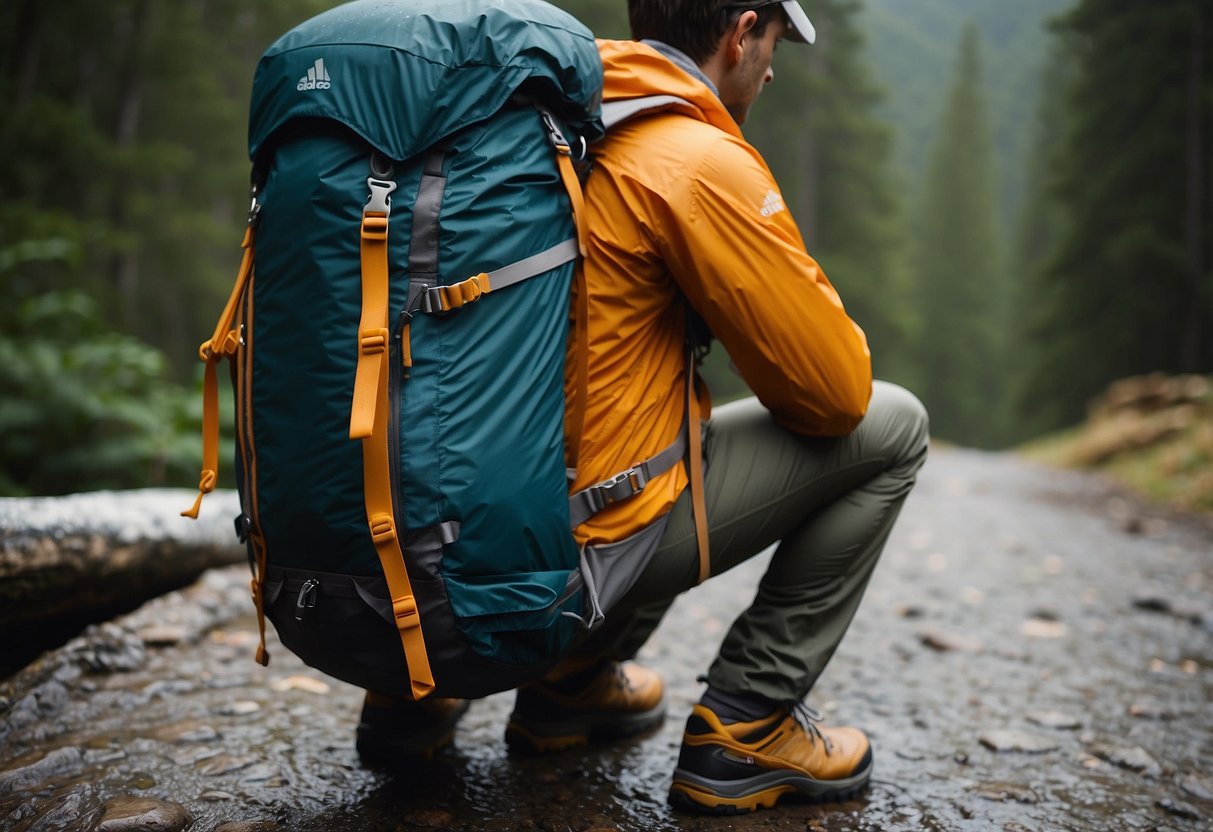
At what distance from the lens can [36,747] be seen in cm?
252

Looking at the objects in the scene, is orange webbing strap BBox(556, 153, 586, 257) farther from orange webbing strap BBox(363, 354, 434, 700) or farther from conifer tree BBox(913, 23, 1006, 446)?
conifer tree BBox(913, 23, 1006, 446)

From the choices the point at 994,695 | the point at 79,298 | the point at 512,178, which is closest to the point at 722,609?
the point at 994,695

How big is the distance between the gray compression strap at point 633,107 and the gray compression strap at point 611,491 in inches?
29.4

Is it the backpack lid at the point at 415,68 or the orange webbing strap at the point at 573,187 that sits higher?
the backpack lid at the point at 415,68

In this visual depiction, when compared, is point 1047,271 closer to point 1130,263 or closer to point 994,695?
point 1130,263

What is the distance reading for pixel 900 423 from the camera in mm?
2311

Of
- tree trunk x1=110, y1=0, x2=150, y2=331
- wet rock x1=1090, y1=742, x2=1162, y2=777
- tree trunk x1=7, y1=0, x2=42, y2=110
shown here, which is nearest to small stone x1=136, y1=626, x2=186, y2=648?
wet rock x1=1090, y1=742, x2=1162, y2=777

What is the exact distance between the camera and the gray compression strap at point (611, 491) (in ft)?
6.34

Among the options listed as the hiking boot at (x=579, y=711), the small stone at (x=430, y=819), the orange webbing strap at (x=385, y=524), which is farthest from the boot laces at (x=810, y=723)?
the orange webbing strap at (x=385, y=524)

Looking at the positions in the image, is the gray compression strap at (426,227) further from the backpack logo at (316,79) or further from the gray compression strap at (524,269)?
the backpack logo at (316,79)

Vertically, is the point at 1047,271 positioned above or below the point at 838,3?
below

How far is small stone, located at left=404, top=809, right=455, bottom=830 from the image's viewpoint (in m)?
2.12

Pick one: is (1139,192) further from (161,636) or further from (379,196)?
(379,196)

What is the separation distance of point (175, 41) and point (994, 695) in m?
15.2
